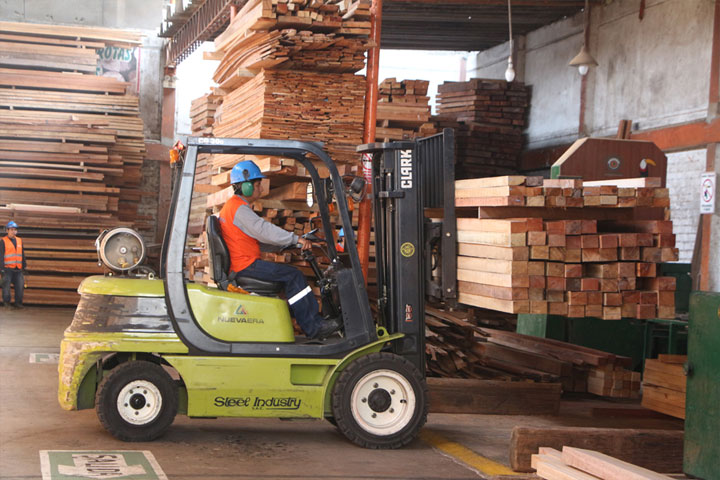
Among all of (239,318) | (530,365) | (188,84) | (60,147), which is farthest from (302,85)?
(188,84)

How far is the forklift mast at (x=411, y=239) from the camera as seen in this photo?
620 cm

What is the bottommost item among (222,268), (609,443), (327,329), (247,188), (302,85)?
(609,443)

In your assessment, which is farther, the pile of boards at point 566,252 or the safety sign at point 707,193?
the safety sign at point 707,193

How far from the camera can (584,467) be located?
4539 millimetres

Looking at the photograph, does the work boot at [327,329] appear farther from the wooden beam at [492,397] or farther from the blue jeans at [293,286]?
the wooden beam at [492,397]

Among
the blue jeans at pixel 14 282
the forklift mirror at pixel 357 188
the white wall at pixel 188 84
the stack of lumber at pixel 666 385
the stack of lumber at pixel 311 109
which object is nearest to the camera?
the forklift mirror at pixel 357 188

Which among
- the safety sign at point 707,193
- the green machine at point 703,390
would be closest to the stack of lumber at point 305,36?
the green machine at point 703,390

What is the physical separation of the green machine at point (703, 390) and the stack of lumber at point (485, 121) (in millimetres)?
12163

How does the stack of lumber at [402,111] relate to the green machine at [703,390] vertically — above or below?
above

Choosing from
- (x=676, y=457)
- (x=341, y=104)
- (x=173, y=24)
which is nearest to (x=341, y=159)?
(x=341, y=104)

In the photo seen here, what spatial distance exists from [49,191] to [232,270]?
11.8 meters

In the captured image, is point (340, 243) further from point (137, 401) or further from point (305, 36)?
point (305, 36)

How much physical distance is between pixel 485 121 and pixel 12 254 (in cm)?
885

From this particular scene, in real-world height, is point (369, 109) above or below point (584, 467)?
above
